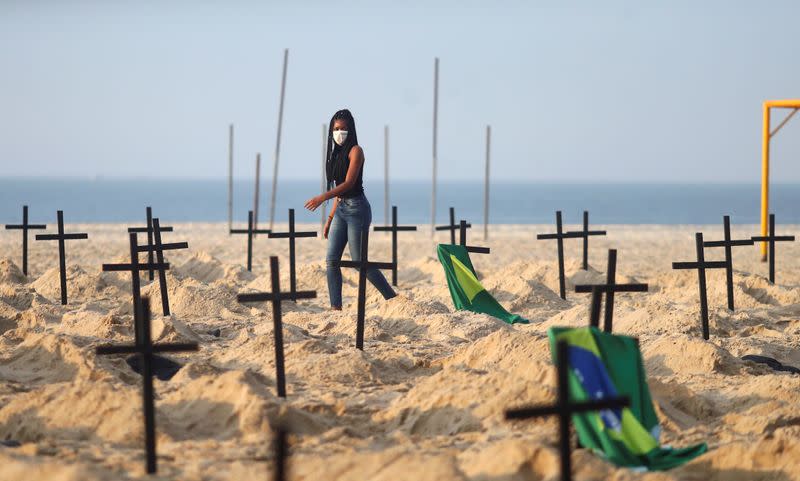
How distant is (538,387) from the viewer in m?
6.91

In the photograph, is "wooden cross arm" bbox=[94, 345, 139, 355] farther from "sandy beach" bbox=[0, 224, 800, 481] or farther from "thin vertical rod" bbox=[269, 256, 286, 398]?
"thin vertical rod" bbox=[269, 256, 286, 398]

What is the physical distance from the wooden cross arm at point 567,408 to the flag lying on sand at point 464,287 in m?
6.53

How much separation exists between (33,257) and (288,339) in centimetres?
1137

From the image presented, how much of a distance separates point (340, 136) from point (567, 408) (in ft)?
19.3

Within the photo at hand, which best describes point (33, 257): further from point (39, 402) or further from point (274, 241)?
point (39, 402)

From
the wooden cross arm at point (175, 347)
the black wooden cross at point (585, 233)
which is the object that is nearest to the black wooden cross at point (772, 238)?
the black wooden cross at point (585, 233)

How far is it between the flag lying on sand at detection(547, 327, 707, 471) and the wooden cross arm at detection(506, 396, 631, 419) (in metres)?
0.49

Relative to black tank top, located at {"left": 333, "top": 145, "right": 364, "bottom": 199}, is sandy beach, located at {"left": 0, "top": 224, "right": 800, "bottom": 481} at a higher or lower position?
lower

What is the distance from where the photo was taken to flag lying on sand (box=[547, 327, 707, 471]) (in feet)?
18.9

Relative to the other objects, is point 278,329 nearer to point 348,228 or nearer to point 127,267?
point 127,267

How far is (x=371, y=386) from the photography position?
805cm

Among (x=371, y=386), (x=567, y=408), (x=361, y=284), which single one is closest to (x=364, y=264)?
(x=361, y=284)

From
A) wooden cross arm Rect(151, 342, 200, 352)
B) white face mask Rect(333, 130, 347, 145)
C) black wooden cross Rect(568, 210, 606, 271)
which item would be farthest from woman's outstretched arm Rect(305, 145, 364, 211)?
black wooden cross Rect(568, 210, 606, 271)

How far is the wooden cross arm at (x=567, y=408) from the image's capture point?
488cm
